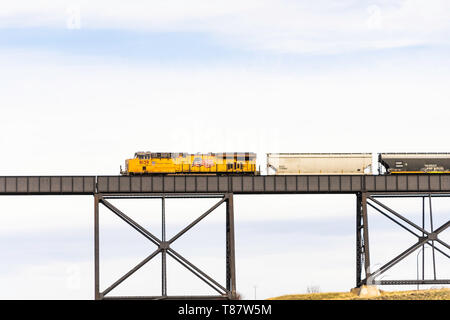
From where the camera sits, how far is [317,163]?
7250 cm

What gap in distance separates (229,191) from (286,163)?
18.9 ft

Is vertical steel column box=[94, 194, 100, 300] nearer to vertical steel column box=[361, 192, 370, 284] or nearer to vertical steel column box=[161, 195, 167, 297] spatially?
vertical steel column box=[161, 195, 167, 297]

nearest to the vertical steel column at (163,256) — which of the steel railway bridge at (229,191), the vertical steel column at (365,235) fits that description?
the steel railway bridge at (229,191)

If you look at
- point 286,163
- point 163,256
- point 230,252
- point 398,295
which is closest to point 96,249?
point 163,256

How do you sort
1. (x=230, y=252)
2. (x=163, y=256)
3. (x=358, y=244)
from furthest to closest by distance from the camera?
(x=358, y=244) → (x=230, y=252) → (x=163, y=256)

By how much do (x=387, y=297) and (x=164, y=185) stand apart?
1949 centimetres

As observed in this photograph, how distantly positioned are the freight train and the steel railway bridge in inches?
50.6

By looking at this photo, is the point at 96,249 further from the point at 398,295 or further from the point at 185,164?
the point at 398,295

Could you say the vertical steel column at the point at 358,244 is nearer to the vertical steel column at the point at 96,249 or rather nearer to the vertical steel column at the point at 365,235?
the vertical steel column at the point at 365,235

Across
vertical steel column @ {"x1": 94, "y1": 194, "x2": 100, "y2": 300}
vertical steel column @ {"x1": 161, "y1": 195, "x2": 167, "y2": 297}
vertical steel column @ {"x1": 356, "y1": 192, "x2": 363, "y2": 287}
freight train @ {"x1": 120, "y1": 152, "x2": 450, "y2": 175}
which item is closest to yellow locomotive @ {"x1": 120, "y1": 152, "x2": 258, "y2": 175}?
freight train @ {"x1": 120, "y1": 152, "x2": 450, "y2": 175}

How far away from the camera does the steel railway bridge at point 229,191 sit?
68.8m
